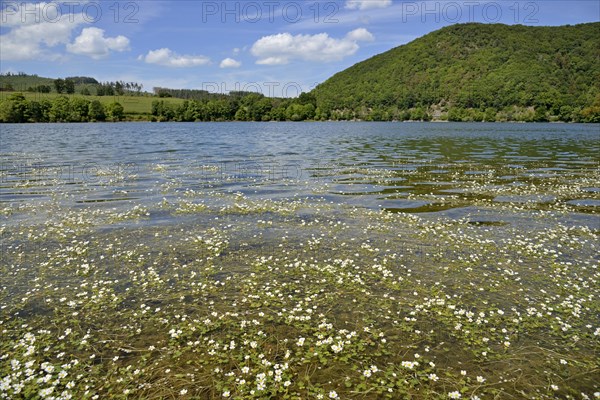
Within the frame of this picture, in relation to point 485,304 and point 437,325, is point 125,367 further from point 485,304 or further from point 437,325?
point 485,304

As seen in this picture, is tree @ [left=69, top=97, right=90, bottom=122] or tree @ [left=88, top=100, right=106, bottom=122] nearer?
tree @ [left=69, top=97, right=90, bottom=122]

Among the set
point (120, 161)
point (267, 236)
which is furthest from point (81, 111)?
point (267, 236)

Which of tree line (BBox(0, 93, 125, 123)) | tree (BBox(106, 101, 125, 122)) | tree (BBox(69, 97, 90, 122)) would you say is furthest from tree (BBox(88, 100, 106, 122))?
tree (BBox(106, 101, 125, 122))

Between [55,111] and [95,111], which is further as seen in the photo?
[95,111]

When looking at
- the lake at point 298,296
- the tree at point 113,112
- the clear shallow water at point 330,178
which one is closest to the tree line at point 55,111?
the tree at point 113,112

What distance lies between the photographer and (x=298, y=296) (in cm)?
1051

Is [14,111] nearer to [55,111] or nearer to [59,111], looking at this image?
[55,111]

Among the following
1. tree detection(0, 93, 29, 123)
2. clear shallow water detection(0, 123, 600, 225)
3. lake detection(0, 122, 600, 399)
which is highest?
tree detection(0, 93, 29, 123)

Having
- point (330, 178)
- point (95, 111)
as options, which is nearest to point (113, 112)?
point (95, 111)

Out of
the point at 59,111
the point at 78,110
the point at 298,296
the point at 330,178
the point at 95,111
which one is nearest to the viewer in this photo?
the point at 298,296

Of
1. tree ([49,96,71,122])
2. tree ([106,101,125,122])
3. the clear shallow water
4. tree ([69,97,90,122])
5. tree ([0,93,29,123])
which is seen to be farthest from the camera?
tree ([106,101,125,122])

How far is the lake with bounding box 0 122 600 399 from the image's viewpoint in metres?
7.29

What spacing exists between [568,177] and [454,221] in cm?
2054

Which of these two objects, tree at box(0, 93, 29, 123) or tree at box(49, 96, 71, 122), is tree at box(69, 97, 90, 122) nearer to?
tree at box(49, 96, 71, 122)
